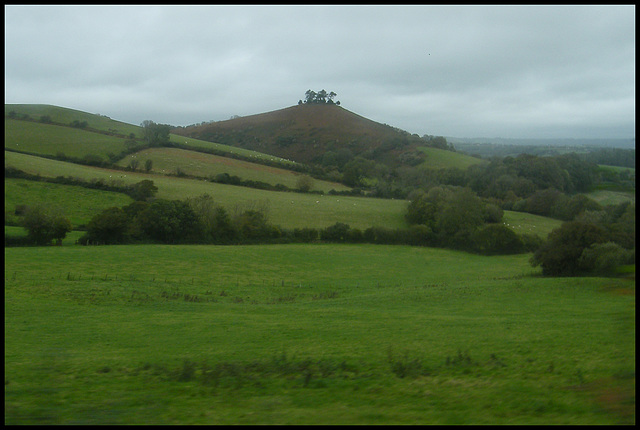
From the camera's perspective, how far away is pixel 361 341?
38.9ft

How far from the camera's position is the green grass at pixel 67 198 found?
42.1 metres

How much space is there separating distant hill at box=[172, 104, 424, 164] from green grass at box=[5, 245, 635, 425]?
55134mm

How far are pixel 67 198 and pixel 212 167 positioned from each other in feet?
75.6

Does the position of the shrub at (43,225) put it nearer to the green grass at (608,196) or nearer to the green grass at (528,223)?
the green grass at (528,223)

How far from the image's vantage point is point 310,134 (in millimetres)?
83562

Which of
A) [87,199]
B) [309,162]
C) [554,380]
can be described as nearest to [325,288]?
[554,380]

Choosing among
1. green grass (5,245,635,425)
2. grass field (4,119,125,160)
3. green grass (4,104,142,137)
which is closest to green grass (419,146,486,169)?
green grass (5,245,635,425)

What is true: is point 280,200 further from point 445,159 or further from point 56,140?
point 56,140

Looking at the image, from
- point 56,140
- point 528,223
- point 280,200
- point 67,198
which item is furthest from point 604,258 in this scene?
point 56,140

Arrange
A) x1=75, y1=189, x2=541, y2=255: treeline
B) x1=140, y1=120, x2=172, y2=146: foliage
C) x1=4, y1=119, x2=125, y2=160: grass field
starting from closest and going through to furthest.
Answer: x1=75, y1=189, x2=541, y2=255: treeline, x1=4, y1=119, x2=125, y2=160: grass field, x1=140, y1=120, x2=172, y2=146: foliage

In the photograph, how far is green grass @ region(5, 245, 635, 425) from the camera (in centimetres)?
666

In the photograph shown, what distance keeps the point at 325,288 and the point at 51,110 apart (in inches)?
2668

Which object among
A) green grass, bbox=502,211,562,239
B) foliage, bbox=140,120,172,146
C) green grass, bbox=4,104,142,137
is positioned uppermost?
green grass, bbox=4,104,142,137

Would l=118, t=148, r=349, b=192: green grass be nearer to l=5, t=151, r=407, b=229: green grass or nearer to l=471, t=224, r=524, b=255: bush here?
l=5, t=151, r=407, b=229: green grass
